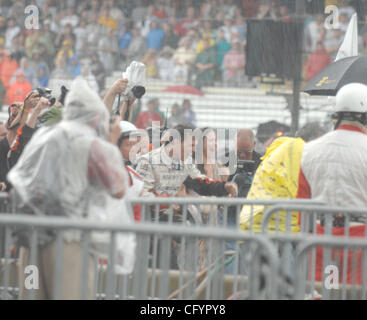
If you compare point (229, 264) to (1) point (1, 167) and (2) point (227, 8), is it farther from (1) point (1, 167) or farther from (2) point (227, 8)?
(2) point (227, 8)

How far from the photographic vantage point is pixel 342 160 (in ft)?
17.3

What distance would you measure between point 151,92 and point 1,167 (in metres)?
7.80

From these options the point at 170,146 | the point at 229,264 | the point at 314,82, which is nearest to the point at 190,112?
the point at 314,82

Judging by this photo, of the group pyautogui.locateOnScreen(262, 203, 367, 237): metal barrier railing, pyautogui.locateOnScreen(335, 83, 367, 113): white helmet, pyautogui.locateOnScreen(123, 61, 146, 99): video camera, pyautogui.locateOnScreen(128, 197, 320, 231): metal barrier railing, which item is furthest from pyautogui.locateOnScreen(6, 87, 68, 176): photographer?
pyautogui.locateOnScreen(335, 83, 367, 113): white helmet

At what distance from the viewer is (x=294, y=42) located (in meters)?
11.5

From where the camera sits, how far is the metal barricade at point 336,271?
354 centimetres

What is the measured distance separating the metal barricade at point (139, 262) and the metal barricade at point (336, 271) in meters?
0.20

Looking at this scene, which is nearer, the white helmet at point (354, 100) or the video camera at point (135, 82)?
the white helmet at point (354, 100)

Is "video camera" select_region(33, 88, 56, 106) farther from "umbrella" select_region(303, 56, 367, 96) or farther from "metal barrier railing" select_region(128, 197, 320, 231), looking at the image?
"umbrella" select_region(303, 56, 367, 96)

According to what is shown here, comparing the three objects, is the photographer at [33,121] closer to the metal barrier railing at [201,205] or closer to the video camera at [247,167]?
the metal barrier railing at [201,205]

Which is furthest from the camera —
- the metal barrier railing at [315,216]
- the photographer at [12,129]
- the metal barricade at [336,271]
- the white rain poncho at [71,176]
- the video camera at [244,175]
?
the video camera at [244,175]

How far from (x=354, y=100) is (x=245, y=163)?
2.25 m

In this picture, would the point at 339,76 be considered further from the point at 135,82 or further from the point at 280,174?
the point at 280,174

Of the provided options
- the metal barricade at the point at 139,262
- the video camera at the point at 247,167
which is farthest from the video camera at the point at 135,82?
the metal barricade at the point at 139,262
